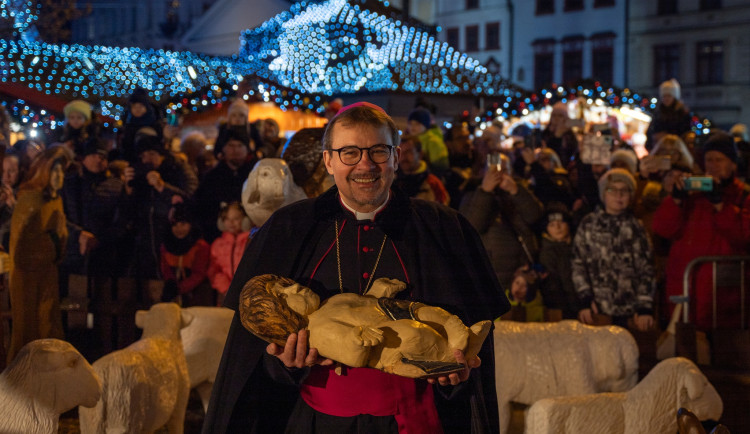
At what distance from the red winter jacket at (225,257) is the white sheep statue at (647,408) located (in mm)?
3085

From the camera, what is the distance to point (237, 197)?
27.3ft

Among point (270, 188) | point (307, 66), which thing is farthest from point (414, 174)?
point (307, 66)

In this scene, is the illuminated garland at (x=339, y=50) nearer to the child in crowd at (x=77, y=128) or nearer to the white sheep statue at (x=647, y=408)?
the child in crowd at (x=77, y=128)

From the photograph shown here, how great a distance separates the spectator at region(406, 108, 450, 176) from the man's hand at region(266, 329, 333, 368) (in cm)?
726

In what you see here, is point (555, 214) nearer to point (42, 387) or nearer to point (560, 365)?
point (560, 365)

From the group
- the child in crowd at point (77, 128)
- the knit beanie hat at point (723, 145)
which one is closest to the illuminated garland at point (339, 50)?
the child in crowd at point (77, 128)

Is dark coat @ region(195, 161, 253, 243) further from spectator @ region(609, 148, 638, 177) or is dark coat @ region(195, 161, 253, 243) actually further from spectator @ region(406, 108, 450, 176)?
spectator @ region(609, 148, 638, 177)

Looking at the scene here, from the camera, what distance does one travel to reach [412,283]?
3549mm

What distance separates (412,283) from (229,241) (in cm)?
413

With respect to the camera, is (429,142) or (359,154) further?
(429,142)

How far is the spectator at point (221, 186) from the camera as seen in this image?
848cm

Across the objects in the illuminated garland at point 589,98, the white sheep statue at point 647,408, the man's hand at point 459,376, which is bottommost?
the white sheep statue at point 647,408

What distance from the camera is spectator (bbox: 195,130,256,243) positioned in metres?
8.48

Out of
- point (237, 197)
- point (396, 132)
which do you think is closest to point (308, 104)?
point (237, 197)
